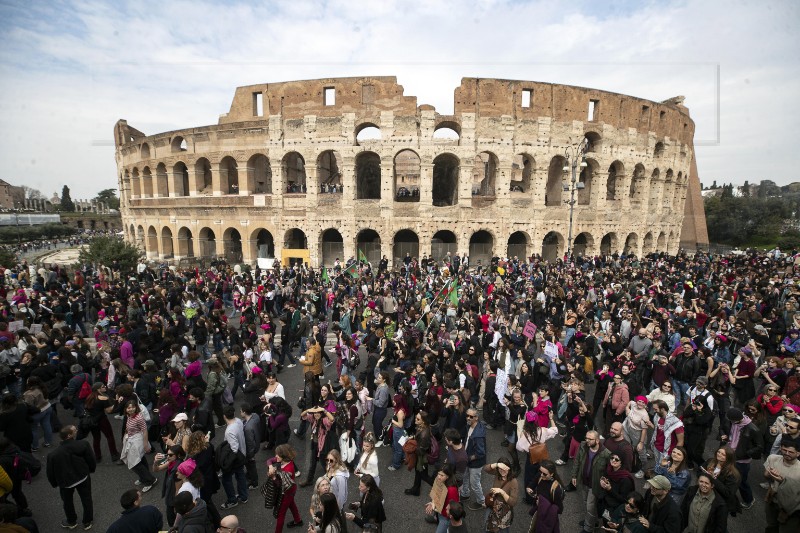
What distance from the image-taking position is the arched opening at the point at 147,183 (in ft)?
109

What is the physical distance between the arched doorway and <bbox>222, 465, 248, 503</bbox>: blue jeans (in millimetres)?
20016

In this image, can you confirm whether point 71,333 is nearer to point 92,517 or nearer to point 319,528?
point 92,517

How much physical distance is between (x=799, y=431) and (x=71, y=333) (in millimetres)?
14561

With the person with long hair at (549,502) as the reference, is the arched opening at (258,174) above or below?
above

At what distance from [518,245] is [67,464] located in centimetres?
2646

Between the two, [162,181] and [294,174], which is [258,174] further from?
[162,181]

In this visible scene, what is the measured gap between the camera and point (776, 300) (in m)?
14.2

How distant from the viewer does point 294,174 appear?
104ft

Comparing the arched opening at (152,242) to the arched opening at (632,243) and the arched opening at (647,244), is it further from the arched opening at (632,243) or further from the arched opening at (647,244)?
the arched opening at (647,244)

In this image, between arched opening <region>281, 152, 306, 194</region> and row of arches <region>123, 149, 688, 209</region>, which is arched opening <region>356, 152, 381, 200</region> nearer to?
row of arches <region>123, 149, 688, 209</region>

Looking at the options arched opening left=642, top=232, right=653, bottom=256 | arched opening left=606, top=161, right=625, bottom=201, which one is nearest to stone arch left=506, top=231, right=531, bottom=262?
arched opening left=606, top=161, right=625, bottom=201

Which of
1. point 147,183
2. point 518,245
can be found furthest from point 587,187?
point 147,183

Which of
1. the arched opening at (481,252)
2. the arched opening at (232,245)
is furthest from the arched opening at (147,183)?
the arched opening at (481,252)

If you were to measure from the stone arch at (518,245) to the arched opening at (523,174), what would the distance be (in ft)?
10.8
